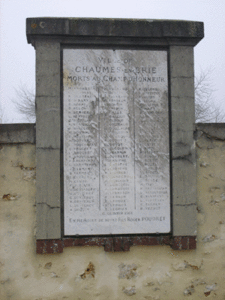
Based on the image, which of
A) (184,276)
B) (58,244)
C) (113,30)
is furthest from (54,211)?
(113,30)

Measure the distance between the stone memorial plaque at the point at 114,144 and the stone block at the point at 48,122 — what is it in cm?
10

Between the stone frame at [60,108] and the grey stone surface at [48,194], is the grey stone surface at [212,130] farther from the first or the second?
the grey stone surface at [48,194]

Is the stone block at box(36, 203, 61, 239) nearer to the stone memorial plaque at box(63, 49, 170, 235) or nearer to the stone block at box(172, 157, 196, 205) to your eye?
the stone memorial plaque at box(63, 49, 170, 235)

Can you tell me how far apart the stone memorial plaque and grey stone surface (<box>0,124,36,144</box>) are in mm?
392

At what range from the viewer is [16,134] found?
3289 millimetres

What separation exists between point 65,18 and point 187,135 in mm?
1929

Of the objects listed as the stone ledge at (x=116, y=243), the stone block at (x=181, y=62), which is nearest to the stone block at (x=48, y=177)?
the stone ledge at (x=116, y=243)

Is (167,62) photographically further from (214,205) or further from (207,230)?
(207,230)

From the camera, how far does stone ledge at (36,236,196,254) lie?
3.17 m

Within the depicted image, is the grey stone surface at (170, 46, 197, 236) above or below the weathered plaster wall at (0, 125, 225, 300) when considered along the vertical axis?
above

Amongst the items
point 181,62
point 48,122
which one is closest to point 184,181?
point 181,62

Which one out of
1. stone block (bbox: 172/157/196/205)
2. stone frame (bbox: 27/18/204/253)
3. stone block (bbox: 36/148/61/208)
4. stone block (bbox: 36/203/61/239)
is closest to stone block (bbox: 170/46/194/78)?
stone frame (bbox: 27/18/204/253)

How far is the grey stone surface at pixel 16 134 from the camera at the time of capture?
10.7 ft

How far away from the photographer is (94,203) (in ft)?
10.7
